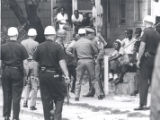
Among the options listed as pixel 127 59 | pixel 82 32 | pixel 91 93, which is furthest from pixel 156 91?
pixel 91 93

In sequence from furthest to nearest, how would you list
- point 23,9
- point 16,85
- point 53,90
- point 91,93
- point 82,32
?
point 23,9 → point 91,93 → point 82,32 → point 16,85 → point 53,90

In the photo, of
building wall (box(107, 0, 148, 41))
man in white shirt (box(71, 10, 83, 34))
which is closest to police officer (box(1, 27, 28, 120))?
man in white shirt (box(71, 10, 83, 34))

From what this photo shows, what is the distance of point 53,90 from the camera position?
10.7 metres

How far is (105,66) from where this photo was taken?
1762cm

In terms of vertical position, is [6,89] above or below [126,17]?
below

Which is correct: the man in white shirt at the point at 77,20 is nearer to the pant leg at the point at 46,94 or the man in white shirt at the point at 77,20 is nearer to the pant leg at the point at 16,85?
the pant leg at the point at 16,85

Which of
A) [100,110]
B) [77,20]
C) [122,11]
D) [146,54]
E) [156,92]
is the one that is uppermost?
[122,11]

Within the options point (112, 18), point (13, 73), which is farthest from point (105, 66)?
point (112, 18)

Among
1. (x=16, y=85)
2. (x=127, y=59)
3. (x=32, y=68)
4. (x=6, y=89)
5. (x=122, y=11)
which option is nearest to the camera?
(x=16, y=85)

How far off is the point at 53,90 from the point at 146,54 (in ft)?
11.9

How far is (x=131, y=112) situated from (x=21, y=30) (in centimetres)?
1186

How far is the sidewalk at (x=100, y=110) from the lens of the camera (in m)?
13.6

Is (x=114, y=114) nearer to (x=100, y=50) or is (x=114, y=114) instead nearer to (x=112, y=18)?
(x=100, y=50)

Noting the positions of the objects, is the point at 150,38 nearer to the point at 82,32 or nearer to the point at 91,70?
the point at 82,32
